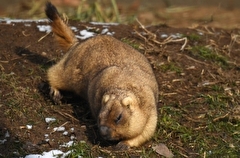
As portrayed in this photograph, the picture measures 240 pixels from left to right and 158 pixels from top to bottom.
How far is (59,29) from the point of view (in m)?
7.17

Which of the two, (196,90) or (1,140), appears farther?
(196,90)

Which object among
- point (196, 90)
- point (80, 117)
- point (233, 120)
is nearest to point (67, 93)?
point (80, 117)

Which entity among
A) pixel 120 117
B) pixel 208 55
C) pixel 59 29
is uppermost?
pixel 59 29

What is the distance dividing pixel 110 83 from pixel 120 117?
0.66 m

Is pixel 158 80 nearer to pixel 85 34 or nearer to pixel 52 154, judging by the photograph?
pixel 85 34

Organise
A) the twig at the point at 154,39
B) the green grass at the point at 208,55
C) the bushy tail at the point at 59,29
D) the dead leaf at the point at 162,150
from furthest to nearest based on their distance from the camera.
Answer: the twig at the point at 154,39
the green grass at the point at 208,55
the bushy tail at the point at 59,29
the dead leaf at the point at 162,150

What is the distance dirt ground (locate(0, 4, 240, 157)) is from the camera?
19.2 ft

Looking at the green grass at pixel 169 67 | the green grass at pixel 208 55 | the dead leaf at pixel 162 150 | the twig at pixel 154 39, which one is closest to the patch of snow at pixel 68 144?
the dead leaf at pixel 162 150

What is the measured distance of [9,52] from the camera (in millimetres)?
7590

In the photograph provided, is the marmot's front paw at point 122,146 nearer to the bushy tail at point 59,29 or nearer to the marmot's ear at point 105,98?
the marmot's ear at point 105,98

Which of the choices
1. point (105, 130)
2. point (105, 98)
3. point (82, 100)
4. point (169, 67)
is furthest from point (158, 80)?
point (105, 130)

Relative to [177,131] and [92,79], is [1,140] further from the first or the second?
[177,131]

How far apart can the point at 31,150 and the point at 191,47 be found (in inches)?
131

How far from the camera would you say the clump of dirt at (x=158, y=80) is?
588 cm
